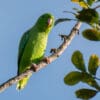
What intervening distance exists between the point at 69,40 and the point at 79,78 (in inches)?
38.1

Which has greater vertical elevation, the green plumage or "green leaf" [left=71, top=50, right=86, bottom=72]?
the green plumage

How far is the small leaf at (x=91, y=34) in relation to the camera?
1.79 m

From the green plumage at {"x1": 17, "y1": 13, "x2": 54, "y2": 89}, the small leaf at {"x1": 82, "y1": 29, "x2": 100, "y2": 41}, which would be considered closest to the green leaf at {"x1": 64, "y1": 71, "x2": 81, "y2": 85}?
the small leaf at {"x1": 82, "y1": 29, "x2": 100, "y2": 41}

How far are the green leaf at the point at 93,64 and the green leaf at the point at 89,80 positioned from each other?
33mm

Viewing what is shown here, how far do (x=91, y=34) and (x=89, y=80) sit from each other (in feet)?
0.74

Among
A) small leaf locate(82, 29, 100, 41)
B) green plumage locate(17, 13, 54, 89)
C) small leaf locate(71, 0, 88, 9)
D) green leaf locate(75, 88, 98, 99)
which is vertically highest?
green plumage locate(17, 13, 54, 89)

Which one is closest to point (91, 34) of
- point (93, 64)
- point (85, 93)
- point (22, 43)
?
point (93, 64)

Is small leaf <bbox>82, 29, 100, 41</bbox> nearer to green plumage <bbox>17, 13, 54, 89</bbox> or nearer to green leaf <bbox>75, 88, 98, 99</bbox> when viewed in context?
green leaf <bbox>75, 88, 98, 99</bbox>

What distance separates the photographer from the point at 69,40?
2779 millimetres

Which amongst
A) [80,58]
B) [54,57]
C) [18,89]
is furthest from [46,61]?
[18,89]

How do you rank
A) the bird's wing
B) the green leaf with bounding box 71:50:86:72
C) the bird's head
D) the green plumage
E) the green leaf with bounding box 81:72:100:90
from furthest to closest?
the bird's wing → the bird's head → the green plumage → the green leaf with bounding box 71:50:86:72 → the green leaf with bounding box 81:72:100:90

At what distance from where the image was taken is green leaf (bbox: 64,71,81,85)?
1850 mm

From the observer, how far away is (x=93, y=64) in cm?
186

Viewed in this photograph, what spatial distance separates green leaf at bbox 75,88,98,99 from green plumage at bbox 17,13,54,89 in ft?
18.8
